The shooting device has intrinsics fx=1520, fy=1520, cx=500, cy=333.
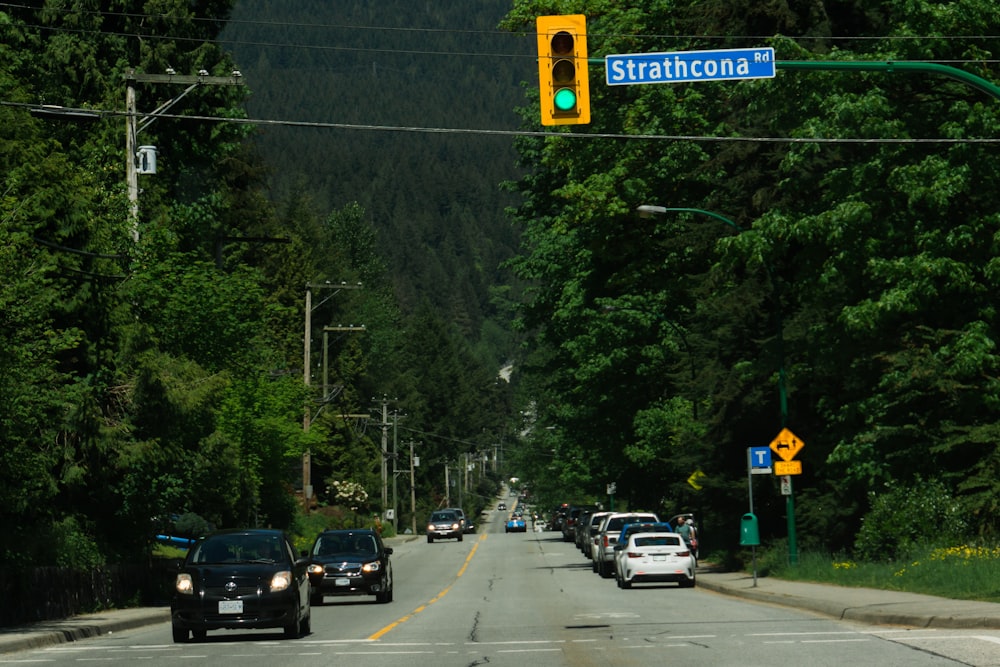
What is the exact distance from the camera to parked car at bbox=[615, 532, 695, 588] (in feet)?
120

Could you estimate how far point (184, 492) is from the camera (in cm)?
3359

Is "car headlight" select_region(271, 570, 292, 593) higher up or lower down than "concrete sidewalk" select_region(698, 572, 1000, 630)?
higher up

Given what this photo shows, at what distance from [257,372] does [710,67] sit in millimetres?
30827

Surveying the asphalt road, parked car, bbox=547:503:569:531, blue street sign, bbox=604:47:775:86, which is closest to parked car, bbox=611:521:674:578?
the asphalt road

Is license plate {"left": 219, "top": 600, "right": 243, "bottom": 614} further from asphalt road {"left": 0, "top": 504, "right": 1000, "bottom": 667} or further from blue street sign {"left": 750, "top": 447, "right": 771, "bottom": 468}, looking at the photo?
blue street sign {"left": 750, "top": 447, "right": 771, "bottom": 468}

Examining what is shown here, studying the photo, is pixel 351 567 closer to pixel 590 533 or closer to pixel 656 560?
pixel 656 560

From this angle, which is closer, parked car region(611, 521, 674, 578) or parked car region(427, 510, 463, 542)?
parked car region(611, 521, 674, 578)

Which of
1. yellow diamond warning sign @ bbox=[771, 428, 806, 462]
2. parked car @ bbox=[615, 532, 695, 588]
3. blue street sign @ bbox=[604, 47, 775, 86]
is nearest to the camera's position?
blue street sign @ bbox=[604, 47, 775, 86]

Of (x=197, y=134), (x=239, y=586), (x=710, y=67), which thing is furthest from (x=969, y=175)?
(x=197, y=134)

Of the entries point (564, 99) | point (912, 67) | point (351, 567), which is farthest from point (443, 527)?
point (564, 99)

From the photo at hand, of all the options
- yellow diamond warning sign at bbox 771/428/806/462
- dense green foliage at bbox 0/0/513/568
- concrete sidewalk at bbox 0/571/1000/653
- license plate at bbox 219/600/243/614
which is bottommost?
concrete sidewalk at bbox 0/571/1000/653

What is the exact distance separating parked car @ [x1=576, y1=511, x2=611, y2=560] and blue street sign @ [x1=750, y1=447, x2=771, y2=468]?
16.4m

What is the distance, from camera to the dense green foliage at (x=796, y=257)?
31.6 meters

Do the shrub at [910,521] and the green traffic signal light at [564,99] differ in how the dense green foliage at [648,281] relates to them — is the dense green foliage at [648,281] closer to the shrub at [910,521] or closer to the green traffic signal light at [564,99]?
the shrub at [910,521]
